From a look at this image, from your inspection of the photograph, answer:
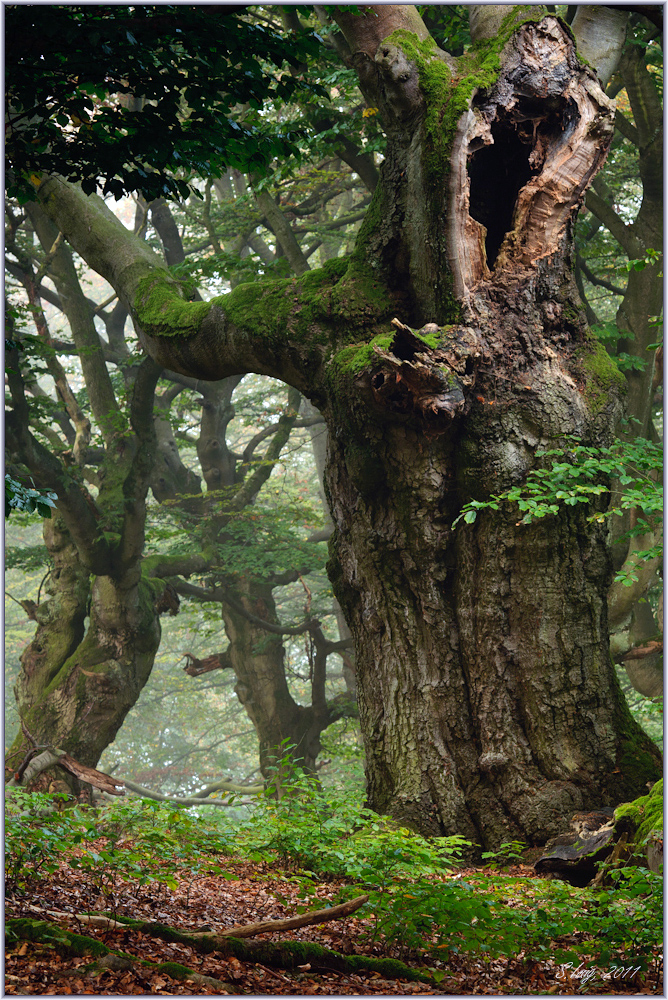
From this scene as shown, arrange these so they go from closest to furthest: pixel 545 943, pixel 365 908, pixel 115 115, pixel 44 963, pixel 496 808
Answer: pixel 44 963
pixel 545 943
pixel 365 908
pixel 115 115
pixel 496 808

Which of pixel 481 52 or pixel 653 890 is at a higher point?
pixel 481 52

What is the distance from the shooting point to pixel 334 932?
3479 mm

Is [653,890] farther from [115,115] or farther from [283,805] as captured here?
[115,115]

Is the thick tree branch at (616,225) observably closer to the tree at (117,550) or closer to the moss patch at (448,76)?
the moss patch at (448,76)

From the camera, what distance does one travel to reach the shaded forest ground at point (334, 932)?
2.64 meters

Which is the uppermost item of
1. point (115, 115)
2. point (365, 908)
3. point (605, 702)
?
point (115, 115)

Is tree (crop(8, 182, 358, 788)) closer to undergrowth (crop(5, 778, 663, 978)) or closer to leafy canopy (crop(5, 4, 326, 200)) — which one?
undergrowth (crop(5, 778, 663, 978))

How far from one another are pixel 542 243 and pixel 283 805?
411 centimetres

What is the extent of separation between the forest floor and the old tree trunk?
1453 mm

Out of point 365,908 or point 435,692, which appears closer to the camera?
point 365,908

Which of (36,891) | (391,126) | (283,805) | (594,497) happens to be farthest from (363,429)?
(36,891)

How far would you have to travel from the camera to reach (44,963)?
102 inches

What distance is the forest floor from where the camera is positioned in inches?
101

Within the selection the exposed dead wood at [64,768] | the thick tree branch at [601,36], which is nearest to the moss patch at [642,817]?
the thick tree branch at [601,36]
